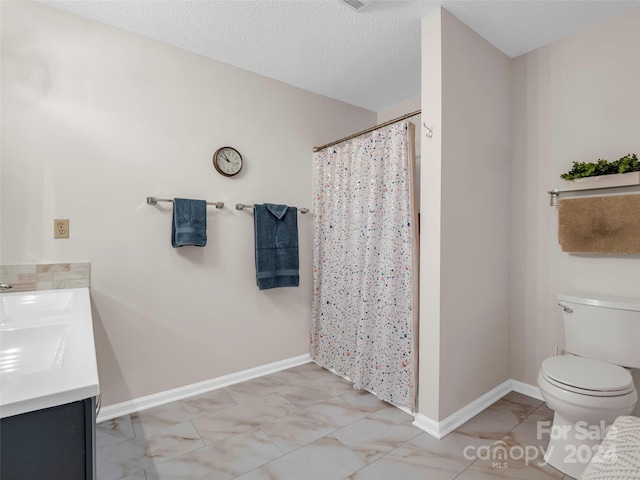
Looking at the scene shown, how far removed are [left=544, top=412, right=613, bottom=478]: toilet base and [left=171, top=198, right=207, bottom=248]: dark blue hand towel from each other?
7.29 ft

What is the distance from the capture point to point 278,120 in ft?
8.82

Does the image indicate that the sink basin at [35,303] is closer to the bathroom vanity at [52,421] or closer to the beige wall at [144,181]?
the beige wall at [144,181]

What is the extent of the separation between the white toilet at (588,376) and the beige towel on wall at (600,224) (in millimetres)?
291

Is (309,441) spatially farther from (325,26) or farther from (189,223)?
(325,26)

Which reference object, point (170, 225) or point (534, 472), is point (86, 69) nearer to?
point (170, 225)

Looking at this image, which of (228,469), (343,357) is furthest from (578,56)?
(228,469)

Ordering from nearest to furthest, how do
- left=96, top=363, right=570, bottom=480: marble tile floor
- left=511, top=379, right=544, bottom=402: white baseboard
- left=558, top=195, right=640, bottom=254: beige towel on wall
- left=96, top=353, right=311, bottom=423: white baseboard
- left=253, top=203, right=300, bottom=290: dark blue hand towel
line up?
1. left=96, top=363, right=570, bottom=480: marble tile floor
2. left=558, top=195, right=640, bottom=254: beige towel on wall
3. left=96, top=353, right=311, bottom=423: white baseboard
4. left=511, top=379, right=544, bottom=402: white baseboard
5. left=253, top=203, right=300, bottom=290: dark blue hand towel

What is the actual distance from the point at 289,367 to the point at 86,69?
2465mm

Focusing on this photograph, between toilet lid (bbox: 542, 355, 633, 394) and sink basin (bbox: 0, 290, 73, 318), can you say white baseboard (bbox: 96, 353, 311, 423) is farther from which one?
toilet lid (bbox: 542, 355, 633, 394)

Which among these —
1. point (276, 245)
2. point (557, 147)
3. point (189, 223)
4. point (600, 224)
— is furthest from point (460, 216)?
point (189, 223)

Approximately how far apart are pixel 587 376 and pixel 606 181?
3.61 ft

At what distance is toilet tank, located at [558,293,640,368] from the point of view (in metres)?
1.72

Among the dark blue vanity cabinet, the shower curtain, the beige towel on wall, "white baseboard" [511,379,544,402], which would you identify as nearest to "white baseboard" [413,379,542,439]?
"white baseboard" [511,379,544,402]

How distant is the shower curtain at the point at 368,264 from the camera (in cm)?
206
